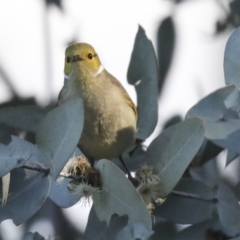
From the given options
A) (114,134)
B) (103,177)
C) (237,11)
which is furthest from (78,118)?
(237,11)

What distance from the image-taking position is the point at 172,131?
1.28m

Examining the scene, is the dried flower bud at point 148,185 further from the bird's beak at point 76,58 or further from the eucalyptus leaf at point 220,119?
the bird's beak at point 76,58

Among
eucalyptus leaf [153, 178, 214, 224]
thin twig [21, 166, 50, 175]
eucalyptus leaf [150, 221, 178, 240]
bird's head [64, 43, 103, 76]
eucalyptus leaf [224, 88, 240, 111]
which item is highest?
eucalyptus leaf [224, 88, 240, 111]

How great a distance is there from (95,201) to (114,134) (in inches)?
16.2

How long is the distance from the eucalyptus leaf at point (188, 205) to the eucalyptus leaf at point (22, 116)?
1.07 feet

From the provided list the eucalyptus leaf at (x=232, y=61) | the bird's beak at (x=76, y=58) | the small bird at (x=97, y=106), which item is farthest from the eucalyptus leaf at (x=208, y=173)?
the bird's beak at (x=76, y=58)

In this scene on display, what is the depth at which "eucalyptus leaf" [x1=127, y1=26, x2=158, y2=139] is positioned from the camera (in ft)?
5.05

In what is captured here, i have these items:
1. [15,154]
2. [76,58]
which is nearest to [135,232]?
[15,154]

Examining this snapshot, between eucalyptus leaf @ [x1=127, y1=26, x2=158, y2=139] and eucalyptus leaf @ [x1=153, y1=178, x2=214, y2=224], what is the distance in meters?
0.22

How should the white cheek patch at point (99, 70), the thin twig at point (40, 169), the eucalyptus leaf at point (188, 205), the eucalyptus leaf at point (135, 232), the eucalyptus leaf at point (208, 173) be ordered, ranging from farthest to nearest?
the white cheek patch at point (99, 70) → the eucalyptus leaf at point (208, 173) → the eucalyptus leaf at point (188, 205) → the thin twig at point (40, 169) → the eucalyptus leaf at point (135, 232)

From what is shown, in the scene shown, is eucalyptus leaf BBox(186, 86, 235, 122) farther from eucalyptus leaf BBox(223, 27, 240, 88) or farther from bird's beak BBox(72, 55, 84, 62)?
bird's beak BBox(72, 55, 84, 62)

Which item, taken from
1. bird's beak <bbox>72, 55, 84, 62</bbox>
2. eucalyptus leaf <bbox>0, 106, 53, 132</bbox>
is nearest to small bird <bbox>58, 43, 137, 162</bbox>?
bird's beak <bbox>72, 55, 84, 62</bbox>

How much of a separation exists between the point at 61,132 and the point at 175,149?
0.67 ft

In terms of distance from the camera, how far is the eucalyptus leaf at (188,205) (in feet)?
4.39
